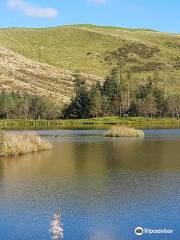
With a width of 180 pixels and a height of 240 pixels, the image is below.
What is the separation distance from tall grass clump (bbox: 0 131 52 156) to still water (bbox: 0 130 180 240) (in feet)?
5.32

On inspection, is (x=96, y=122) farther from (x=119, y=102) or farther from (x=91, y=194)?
(x=91, y=194)

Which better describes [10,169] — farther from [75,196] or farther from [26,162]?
[75,196]

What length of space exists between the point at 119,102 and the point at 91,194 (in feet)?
319

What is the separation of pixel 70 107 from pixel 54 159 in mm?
76643

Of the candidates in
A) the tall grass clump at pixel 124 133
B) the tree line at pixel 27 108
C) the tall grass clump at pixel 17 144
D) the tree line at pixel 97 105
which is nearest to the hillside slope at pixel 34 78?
the tree line at pixel 97 105

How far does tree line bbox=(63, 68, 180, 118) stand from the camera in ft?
389

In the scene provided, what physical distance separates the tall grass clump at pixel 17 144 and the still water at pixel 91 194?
5.32 feet

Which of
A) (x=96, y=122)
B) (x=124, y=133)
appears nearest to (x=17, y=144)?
(x=124, y=133)

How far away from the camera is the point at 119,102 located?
12425cm

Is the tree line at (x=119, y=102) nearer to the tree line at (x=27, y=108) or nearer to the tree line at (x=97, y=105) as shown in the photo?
the tree line at (x=97, y=105)

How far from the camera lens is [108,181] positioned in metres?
31.8

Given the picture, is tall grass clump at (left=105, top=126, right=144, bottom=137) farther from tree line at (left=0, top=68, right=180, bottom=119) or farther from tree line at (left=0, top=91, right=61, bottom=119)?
tree line at (left=0, top=91, right=61, bottom=119)

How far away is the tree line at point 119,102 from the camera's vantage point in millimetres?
118562

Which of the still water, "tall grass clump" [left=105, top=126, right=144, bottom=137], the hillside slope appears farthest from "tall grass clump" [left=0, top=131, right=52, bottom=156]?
the hillside slope
